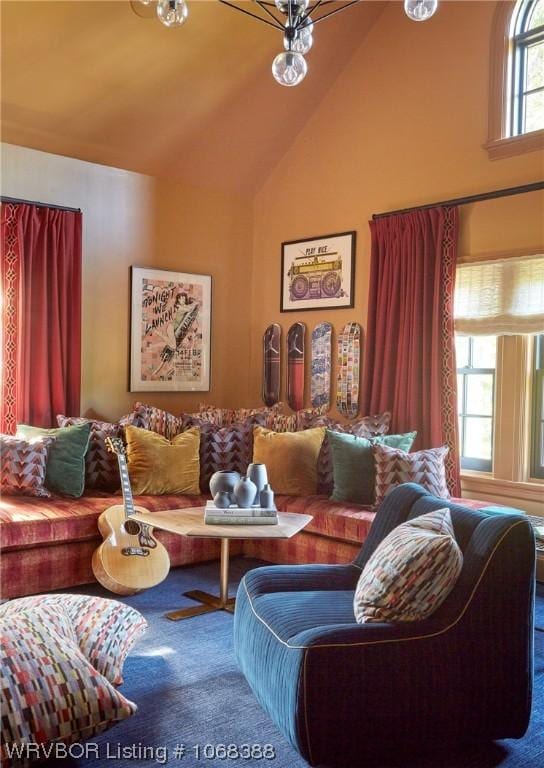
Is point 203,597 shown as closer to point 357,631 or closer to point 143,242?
point 357,631

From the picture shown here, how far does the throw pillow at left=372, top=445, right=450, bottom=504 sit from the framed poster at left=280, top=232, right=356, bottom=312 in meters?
1.50

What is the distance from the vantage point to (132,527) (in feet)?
13.2

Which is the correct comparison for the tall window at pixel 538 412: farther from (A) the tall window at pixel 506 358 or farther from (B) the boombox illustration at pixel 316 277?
(B) the boombox illustration at pixel 316 277

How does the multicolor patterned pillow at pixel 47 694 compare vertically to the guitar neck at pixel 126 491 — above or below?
below

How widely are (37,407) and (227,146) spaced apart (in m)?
2.50

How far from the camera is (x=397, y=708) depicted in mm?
2234

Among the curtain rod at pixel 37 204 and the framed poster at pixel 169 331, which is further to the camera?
the framed poster at pixel 169 331

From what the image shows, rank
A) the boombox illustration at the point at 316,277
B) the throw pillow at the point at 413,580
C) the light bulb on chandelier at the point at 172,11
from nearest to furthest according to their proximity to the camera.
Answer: the throw pillow at the point at 413,580, the light bulb on chandelier at the point at 172,11, the boombox illustration at the point at 316,277

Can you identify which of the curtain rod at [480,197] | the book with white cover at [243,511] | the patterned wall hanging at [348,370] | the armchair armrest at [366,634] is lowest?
the armchair armrest at [366,634]

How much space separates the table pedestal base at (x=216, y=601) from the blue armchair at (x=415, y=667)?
1135 millimetres

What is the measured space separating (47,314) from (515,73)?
3.40 m

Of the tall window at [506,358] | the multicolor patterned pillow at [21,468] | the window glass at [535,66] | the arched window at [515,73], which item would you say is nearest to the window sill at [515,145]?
the arched window at [515,73]

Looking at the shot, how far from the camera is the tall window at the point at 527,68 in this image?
449 cm

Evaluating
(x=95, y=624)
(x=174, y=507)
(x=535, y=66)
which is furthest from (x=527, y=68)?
(x=95, y=624)
